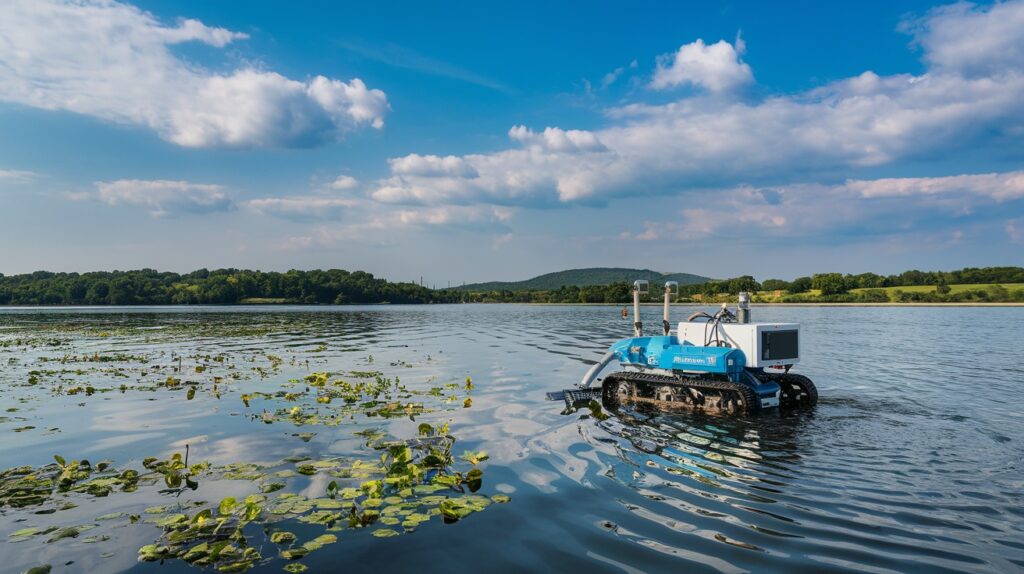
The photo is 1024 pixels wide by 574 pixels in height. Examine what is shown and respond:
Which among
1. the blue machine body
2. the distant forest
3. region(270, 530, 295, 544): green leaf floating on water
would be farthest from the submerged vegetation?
the distant forest

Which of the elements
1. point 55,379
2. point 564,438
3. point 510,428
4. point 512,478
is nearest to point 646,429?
point 564,438

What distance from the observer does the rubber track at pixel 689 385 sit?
1340 cm

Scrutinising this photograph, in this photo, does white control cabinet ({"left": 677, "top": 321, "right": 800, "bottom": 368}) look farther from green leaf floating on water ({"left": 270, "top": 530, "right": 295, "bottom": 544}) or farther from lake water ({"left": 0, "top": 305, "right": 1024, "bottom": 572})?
green leaf floating on water ({"left": 270, "top": 530, "right": 295, "bottom": 544})

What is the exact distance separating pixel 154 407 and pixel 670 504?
14.4m

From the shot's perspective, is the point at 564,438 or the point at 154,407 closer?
the point at 564,438

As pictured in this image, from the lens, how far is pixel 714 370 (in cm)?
1394

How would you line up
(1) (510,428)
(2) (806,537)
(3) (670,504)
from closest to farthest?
(2) (806,537), (3) (670,504), (1) (510,428)

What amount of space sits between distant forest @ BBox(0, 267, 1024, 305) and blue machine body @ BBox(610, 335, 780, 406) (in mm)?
131793

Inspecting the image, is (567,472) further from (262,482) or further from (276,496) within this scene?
(262,482)

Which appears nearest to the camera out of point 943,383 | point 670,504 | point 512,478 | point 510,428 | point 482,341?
point 670,504

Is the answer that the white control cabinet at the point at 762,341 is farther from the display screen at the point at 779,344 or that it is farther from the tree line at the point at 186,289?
the tree line at the point at 186,289

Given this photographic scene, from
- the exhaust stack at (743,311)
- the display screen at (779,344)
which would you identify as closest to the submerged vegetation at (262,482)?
the exhaust stack at (743,311)

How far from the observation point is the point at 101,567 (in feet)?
19.9

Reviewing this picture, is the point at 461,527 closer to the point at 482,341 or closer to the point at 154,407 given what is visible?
the point at 154,407
